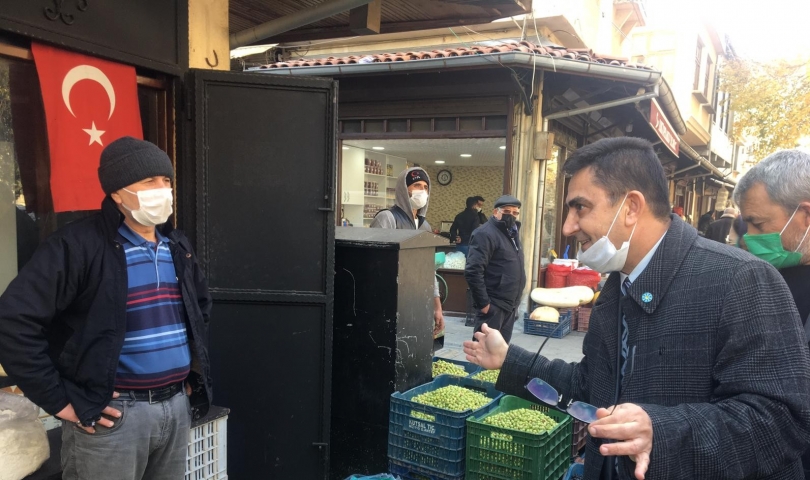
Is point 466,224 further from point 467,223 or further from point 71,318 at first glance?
point 71,318

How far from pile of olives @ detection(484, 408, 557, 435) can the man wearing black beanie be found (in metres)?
1.73

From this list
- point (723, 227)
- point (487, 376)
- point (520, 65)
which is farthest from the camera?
point (723, 227)

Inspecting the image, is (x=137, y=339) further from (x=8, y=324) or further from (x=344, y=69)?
(x=344, y=69)

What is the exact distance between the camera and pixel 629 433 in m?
1.29

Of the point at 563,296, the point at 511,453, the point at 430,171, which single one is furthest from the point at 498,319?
the point at 430,171

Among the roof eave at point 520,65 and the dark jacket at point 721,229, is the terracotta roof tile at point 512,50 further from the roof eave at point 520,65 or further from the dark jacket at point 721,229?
the dark jacket at point 721,229

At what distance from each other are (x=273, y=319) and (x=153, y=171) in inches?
55.2

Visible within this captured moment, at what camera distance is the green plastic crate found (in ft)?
9.74

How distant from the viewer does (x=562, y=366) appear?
2090mm

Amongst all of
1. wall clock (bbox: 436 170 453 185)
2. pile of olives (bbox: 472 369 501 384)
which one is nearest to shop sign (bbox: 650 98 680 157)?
wall clock (bbox: 436 170 453 185)

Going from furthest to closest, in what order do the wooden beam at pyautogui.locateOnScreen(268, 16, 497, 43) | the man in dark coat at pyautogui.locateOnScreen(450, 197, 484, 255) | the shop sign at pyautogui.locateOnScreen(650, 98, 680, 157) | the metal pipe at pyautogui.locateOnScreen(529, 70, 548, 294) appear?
the man in dark coat at pyautogui.locateOnScreen(450, 197, 484, 255) → the shop sign at pyautogui.locateOnScreen(650, 98, 680, 157) → the metal pipe at pyautogui.locateOnScreen(529, 70, 548, 294) → the wooden beam at pyautogui.locateOnScreen(268, 16, 497, 43)

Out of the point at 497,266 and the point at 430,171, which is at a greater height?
the point at 430,171

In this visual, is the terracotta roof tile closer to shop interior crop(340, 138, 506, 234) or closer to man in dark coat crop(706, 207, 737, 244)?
shop interior crop(340, 138, 506, 234)

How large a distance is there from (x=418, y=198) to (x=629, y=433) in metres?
3.70
